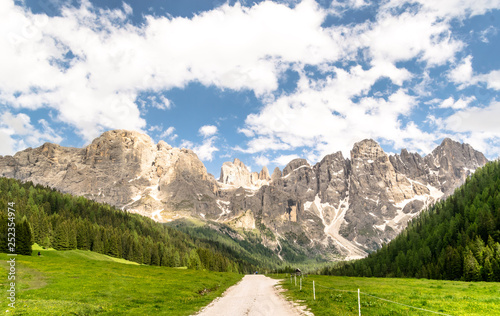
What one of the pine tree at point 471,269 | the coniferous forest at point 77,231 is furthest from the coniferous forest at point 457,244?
the coniferous forest at point 77,231

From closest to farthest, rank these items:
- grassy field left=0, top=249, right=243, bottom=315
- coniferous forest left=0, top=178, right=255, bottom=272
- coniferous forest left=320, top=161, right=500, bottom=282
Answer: grassy field left=0, top=249, right=243, bottom=315, coniferous forest left=320, top=161, right=500, bottom=282, coniferous forest left=0, top=178, right=255, bottom=272

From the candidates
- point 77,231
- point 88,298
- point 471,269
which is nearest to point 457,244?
point 471,269

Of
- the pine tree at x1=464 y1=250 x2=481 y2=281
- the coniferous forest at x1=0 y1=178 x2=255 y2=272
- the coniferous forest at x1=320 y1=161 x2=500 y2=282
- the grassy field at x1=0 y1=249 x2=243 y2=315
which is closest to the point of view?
the grassy field at x1=0 y1=249 x2=243 y2=315

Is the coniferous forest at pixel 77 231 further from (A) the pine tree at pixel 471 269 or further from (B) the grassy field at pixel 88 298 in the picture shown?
(A) the pine tree at pixel 471 269

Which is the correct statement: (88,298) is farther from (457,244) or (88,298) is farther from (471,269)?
(457,244)

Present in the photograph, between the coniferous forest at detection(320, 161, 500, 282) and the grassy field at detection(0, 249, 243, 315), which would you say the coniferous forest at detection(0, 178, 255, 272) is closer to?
the grassy field at detection(0, 249, 243, 315)

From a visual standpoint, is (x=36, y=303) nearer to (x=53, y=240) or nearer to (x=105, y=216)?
Result: (x=53, y=240)

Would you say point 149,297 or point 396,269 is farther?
point 396,269

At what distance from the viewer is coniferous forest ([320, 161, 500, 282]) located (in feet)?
236

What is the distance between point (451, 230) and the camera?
10219cm

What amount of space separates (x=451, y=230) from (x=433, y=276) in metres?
23.3

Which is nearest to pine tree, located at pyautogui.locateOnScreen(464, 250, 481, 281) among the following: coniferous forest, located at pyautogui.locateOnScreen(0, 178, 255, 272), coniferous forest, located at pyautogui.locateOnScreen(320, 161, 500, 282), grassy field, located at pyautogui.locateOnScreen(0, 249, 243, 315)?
coniferous forest, located at pyautogui.locateOnScreen(320, 161, 500, 282)

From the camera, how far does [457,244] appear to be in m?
92.8

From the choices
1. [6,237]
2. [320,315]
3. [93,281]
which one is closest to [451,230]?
[320,315]
